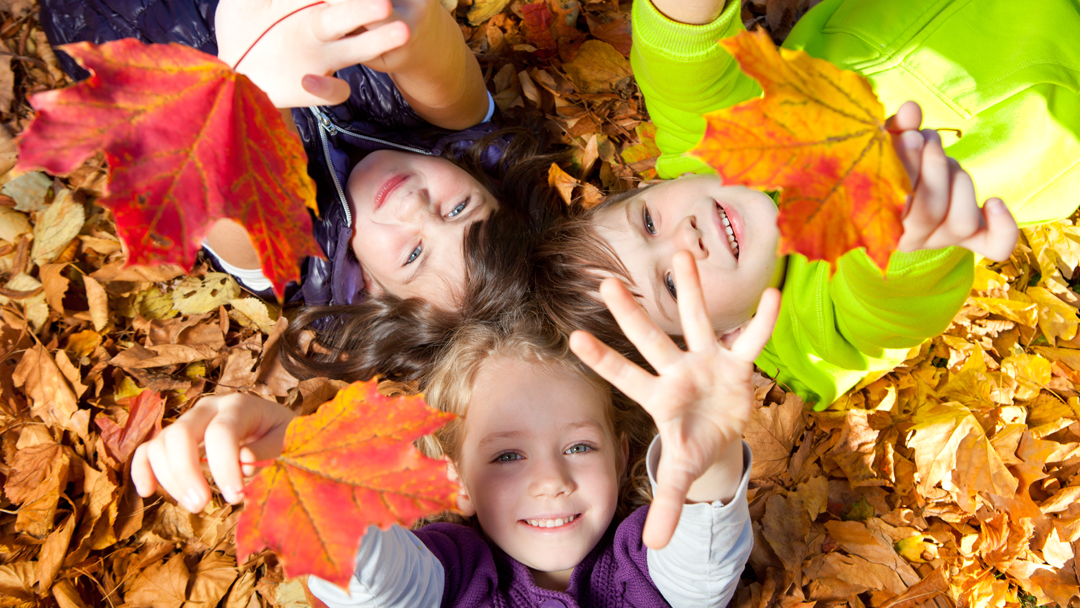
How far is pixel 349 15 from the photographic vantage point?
1.04m

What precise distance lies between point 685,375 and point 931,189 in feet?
1.38

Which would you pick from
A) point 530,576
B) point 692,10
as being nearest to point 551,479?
point 530,576

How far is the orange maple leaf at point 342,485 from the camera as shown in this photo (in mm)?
859

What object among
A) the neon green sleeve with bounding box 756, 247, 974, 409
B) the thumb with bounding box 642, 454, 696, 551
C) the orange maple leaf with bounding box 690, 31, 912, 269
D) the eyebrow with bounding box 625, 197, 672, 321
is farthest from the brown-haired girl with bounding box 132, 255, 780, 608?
the neon green sleeve with bounding box 756, 247, 974, 409

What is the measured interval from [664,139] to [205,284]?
1.52 metres

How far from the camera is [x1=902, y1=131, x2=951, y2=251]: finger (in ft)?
2.76

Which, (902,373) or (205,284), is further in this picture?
(205,284)

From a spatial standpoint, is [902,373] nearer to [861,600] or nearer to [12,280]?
[861,600]

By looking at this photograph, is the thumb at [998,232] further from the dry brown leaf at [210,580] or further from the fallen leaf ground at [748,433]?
the dry brown leaf at [210,580]

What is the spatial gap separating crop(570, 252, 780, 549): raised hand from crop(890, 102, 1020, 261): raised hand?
235 mm

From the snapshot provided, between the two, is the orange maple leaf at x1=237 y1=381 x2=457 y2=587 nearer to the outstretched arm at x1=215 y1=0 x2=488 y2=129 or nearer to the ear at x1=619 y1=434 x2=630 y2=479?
the outstretched arm at x1=215 y1=0 x2=488 y2=129

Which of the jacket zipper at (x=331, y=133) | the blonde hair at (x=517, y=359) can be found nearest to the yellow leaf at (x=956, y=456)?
the blonde hair at (x=517, y=359)

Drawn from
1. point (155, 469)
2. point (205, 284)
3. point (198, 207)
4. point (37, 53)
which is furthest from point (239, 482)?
point (37, 53)

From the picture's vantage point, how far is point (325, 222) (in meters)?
1.82
